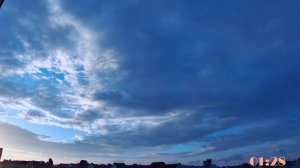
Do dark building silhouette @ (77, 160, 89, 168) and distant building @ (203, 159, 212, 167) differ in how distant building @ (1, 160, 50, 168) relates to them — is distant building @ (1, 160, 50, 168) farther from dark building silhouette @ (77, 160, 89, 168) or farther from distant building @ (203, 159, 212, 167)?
distant building @ (203, 159, 212, 167)

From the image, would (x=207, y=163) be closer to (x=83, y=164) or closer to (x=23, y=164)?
(x=83, y=164)

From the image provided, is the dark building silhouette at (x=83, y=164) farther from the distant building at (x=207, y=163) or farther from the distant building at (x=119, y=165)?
the distant building at (x=207, y=163)

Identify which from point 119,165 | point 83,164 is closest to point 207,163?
point 119,165

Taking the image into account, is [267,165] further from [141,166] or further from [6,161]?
[6,161]

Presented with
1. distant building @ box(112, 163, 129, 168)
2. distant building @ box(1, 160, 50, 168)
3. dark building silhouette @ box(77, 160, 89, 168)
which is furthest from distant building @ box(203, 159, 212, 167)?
distant building @ box(1, 160, 50, 168)

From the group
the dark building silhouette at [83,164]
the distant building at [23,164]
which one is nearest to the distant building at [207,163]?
the dark building silhouette at [83,164]

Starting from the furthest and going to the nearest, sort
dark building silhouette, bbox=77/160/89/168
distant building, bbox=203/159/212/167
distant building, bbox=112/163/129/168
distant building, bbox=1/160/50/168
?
distant building, bbox=1/160/50/168
dark building silhouette, bbox=77/160/89/168
distant building, bbox=112/163/129/168
distant building, bbox=203/159/212/167

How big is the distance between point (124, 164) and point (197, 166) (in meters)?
26.7

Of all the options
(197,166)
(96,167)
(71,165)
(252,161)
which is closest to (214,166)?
(197,166)

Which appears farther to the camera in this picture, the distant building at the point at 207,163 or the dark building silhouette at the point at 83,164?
the dark building silhouette at the point at 83,164

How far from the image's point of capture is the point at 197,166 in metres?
125

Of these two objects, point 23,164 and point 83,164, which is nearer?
point 83,164

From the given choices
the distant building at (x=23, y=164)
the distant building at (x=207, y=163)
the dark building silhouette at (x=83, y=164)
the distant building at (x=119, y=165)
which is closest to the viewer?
the distant building at (x=207, y=163)

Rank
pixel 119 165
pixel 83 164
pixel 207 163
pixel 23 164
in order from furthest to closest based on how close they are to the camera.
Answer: pixel 23 164 → pixel 83 164 → pixel 119 165 → pixel 207 163
